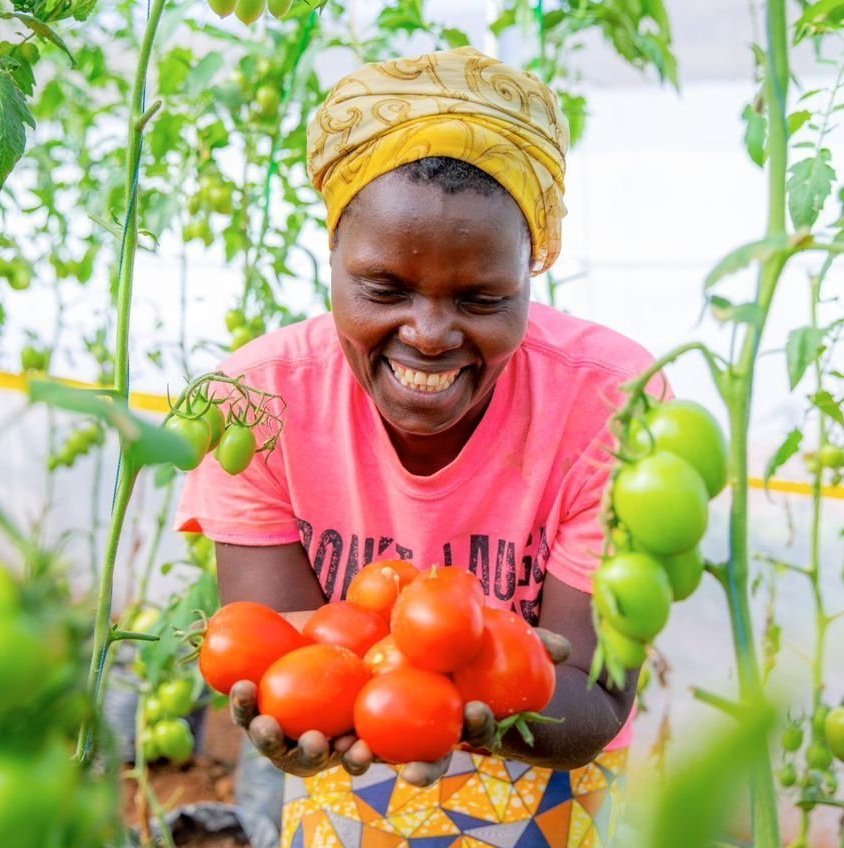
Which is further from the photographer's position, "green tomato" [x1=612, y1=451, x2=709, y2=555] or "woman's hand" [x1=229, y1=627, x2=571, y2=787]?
"woman's hand" [x1=229, y1=627, x2=571, y2=787]

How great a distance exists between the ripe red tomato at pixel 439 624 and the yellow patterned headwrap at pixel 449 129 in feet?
1.48

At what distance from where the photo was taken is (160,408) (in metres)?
3.13

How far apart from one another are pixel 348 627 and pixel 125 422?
0.43 meters

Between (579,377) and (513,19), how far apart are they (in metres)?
0.83

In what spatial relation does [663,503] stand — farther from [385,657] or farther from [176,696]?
[176,696]

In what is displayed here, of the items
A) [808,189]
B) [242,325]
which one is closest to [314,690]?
[808,189]

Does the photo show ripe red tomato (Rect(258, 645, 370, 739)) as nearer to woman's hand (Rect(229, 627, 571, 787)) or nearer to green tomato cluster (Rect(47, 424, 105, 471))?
woman's hand (Rect(229, 627, 571, 787))

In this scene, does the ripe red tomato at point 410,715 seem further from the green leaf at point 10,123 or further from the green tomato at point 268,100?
the green tomato at point 268,100

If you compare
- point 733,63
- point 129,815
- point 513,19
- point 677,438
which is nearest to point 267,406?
point 677,438

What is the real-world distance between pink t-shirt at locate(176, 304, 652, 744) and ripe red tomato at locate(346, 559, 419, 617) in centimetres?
32

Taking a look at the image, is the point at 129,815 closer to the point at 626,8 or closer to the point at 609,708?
the point at 609,708

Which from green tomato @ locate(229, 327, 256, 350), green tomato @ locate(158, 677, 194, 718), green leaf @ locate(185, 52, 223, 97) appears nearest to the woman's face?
green leaf @ locate(185, 52, 223, 97)

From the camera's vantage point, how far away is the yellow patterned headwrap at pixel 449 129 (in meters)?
1.03

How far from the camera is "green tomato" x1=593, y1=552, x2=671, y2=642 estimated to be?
0.50m
